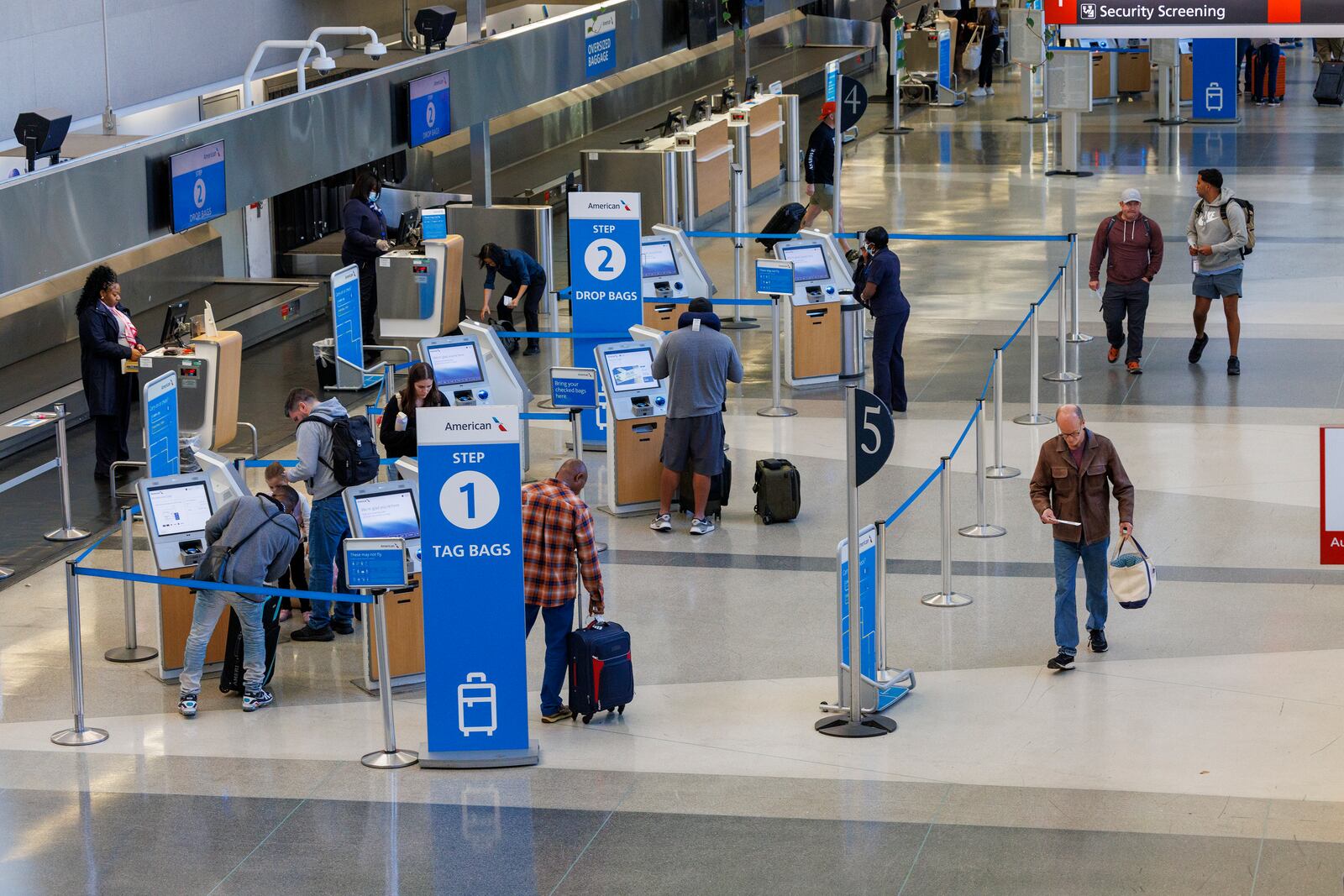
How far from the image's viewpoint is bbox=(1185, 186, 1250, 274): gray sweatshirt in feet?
49.6

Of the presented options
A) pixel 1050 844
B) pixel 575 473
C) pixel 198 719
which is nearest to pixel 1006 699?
pixel 1050 844

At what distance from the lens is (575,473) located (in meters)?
9.23

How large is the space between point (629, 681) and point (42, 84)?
439 inches

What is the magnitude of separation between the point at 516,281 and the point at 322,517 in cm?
669

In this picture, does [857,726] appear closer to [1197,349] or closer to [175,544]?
[175,544]

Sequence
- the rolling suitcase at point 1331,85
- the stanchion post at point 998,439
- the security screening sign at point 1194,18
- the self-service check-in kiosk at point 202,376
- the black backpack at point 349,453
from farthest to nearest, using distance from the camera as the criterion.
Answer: the rolling suitcase at point 1331,85
the self-service check-in kiosk at point 202,376
the stanchion post at point 998,439
the black backpack at point 349,453
the security screening sign at point 1194,18

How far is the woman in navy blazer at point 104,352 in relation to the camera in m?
13.6

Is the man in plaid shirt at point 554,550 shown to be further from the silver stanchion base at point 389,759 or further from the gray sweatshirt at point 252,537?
the gray sweatshirt at point 252,537

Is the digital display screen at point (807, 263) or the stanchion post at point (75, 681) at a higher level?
the digital display screen at point (807, 263)

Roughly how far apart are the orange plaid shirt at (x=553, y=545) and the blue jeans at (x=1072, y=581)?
2380 mm

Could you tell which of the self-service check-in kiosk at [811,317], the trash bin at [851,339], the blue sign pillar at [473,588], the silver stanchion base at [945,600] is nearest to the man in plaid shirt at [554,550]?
the blue sign pillar at [473,588]

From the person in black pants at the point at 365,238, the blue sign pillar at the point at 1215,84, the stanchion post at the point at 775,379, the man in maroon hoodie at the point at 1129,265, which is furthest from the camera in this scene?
the blue sign pillar at the point at 1215,84

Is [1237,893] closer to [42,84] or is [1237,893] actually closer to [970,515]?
[970,515]

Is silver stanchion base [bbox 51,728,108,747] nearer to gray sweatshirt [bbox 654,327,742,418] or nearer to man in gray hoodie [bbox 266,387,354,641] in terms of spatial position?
man in gray hoodie [bbox 266,387,354,641]
